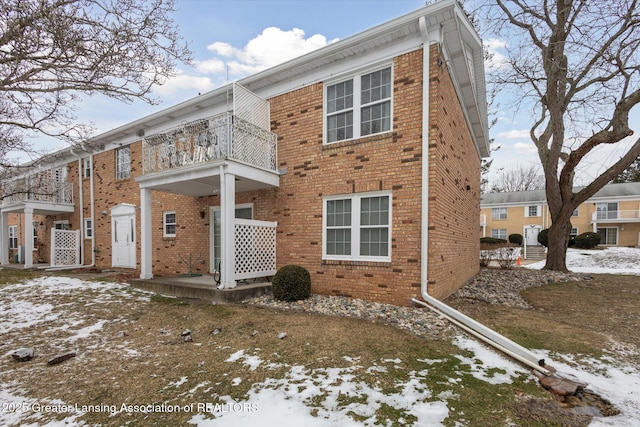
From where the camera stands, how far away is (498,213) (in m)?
33.9

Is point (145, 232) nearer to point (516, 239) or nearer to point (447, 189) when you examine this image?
point (447, 189)

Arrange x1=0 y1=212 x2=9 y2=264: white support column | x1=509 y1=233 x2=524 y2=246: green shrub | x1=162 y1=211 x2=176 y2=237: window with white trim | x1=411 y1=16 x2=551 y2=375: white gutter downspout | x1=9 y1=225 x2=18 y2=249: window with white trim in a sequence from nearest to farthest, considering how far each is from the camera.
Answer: x1=411 y1=16 x2=551 y2=375: white gutter downspout → x1=162 y1=211 x2=176 y2=237: window with white trim → x1=0 y1=212 x2=9 y2=264: white support column → x1=9 y1=225 x2=18 y2=249: window with white trim → x1=509 y1=233 x2=524 y2=246: green shrub

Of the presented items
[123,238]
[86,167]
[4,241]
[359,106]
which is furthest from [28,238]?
[359,106]

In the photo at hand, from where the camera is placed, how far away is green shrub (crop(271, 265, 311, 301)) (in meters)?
6.92

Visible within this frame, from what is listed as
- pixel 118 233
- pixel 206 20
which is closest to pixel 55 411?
pixel 206 20

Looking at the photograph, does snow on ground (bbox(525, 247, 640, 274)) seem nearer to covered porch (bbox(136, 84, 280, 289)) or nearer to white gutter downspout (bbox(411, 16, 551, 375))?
white gutter downspout (bbox(411, 16, 551, 375))

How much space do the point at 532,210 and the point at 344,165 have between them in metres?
32.7

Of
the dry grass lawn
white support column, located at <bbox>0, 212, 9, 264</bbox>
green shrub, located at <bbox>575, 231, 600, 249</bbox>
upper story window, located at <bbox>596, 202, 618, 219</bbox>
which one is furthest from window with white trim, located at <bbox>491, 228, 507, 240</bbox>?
white support column, located at <bbox>0, 212, 9, 264</bbox>

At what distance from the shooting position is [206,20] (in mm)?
7656

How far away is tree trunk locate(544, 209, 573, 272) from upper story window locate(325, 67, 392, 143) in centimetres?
1148

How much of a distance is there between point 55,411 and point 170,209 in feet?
29.8

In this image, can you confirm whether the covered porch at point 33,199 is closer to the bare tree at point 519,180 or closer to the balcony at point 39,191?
the balcony at point 39,191

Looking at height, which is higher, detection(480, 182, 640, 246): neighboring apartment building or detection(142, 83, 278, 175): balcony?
detection(142, 83, 278, 175): balcony

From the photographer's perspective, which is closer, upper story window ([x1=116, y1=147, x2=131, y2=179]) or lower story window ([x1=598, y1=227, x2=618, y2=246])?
upper story window ([x1=116, y1=147, x2=131, y2=179])
